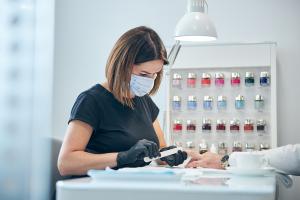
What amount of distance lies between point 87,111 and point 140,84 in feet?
1.01

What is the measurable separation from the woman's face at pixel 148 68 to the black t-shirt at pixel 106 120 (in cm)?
16

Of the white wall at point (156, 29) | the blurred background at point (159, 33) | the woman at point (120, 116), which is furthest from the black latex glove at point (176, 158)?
the white wall at point (156, 29)

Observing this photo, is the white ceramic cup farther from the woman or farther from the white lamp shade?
the white lamp shade

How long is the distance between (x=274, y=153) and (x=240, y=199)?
0.79 metres

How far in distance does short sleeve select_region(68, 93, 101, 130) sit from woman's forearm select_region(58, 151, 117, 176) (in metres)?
0.13

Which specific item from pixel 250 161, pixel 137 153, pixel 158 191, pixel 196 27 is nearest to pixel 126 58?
pixel 137 153

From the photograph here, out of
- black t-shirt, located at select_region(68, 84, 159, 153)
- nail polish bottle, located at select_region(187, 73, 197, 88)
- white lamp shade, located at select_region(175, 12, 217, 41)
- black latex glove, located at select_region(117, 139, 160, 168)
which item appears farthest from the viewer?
nail polish bottle, located at select_region(187, 73, 197, 88)

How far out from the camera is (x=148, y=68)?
2096 mm

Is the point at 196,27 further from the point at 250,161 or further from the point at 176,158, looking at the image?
the point at 250,161

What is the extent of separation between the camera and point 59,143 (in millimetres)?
2164

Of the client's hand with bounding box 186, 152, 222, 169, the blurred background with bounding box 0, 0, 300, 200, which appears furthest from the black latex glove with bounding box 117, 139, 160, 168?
the blurred background with bounding box 0, 0, 300, 200

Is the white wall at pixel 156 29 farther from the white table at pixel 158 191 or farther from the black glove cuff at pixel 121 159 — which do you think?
the white table at pixel 158 191

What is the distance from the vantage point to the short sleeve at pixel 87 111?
1862 mm

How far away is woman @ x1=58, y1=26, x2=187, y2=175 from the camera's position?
5.94 feet
